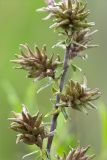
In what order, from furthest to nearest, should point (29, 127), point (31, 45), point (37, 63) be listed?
point (31, 45) < point (37, 63) < point (29, 127)

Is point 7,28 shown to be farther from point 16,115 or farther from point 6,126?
point 16,115

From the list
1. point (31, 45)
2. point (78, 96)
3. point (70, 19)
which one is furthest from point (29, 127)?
point (31, 45)

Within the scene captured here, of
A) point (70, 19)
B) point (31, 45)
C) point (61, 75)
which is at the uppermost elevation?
point (70, 19)

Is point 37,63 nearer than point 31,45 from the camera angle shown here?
Yes

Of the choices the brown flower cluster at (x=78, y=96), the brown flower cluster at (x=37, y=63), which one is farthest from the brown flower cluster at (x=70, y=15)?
the brown flower cluster at (x=78, y=96)

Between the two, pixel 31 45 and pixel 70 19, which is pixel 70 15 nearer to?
pixel 70 19

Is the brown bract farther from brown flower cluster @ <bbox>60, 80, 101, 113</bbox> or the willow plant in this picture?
brown flower cluster @ <bbox>60, 80, 101, 113</bbox>

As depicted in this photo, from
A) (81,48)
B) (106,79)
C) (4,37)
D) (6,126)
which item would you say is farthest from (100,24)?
(81,48)

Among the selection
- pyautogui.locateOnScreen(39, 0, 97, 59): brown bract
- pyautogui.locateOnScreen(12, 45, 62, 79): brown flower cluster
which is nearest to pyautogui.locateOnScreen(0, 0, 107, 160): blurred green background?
pyautogui.locateOnScreen(12, 45, 62, 79): brown flower cluster
